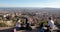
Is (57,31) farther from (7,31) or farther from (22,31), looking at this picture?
(7,31)

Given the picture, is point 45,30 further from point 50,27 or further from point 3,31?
point 3,31

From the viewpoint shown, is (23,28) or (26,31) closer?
(26,31)

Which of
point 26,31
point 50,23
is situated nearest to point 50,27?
point 50,23

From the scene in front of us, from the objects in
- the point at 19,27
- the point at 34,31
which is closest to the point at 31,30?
the point at 34,31

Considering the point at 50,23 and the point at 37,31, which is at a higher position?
the point at 50,23

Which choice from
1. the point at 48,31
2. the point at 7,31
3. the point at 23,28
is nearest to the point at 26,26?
the point at 23,28

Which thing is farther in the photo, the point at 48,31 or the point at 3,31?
the point at 3,31

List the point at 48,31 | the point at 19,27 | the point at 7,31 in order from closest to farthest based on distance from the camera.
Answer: the point at 48,31
the point at 7,31
the point at 19,27

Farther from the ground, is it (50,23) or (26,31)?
(50,23)

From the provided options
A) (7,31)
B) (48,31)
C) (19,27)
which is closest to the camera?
(48,31)
